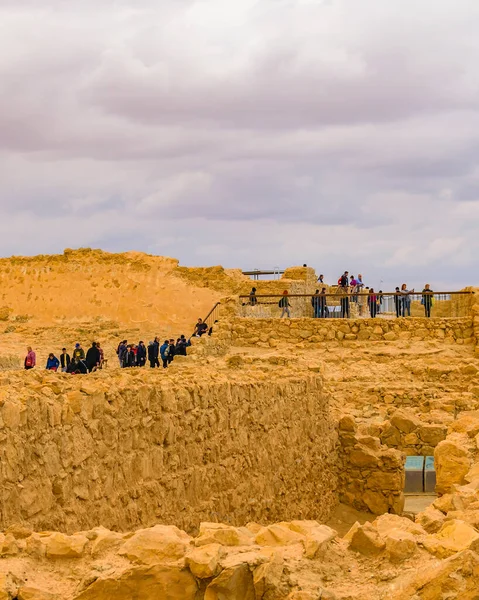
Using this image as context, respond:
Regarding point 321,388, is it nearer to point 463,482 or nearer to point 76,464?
point 463,482

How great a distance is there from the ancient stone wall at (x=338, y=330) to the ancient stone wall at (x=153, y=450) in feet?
41.4

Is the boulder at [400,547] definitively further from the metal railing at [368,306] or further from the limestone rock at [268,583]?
the metal railing at [368,306]

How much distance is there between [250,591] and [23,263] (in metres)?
32.7

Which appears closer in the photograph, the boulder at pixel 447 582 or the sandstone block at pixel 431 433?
the boulder at pixel 447 582

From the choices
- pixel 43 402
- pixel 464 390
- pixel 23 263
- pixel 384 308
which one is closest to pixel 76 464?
pixel 43 402

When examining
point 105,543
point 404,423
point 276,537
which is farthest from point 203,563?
point 404,423

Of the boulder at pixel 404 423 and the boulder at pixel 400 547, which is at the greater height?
the boulder at pixel 400 547

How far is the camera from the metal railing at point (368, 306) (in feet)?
89.2

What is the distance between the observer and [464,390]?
22.5 m

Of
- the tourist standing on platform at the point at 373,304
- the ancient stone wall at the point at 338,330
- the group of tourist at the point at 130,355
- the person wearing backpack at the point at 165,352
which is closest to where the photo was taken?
the group of tourist at the point at 130,355

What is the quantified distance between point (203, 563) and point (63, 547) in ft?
2.59

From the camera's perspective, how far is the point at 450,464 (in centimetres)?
1030

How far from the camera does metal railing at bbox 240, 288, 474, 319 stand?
89.2 ft

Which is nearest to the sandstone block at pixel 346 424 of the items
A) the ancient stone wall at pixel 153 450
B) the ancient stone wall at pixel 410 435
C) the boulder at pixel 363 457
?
the boulder at pixel 363 457
